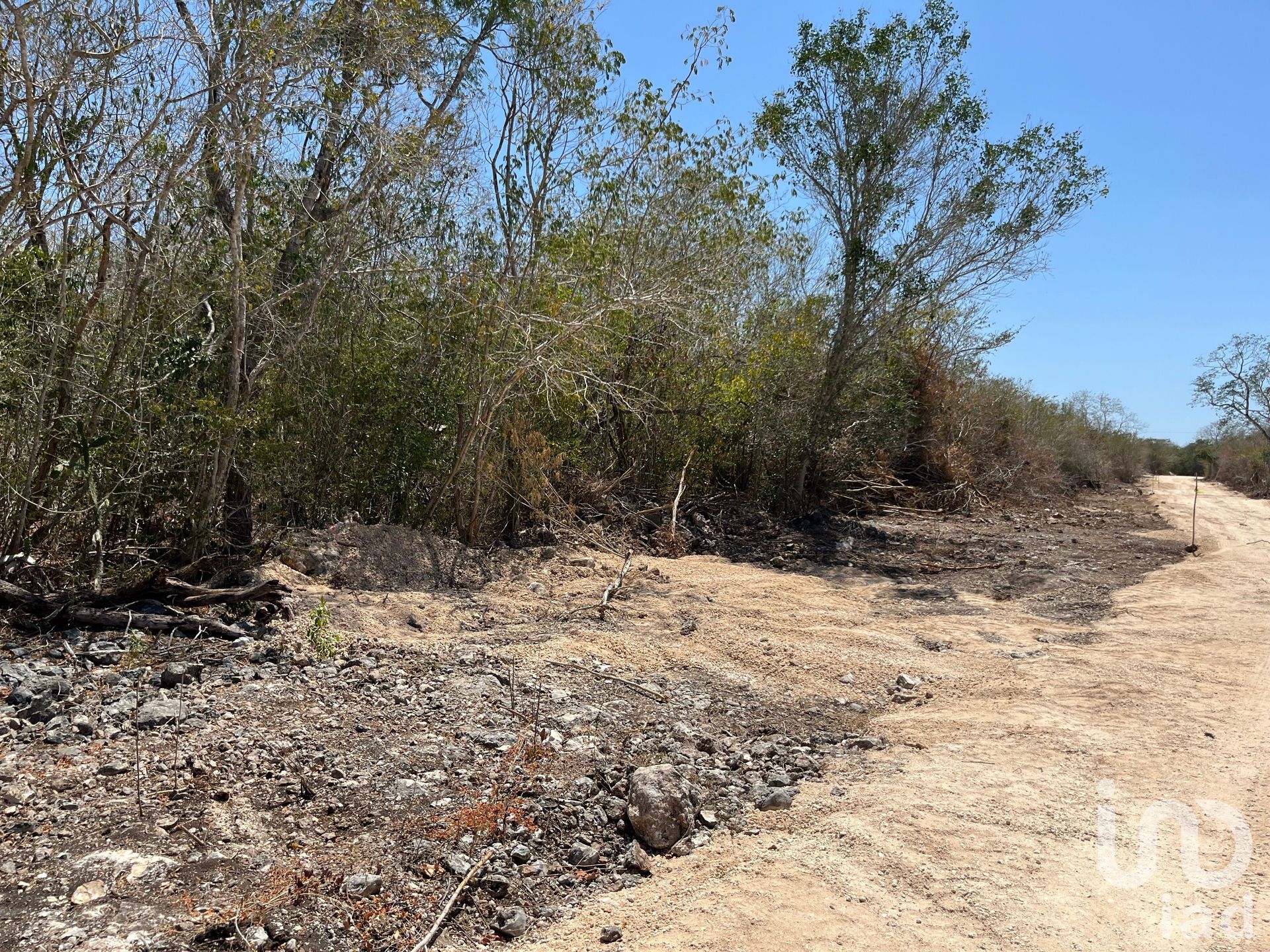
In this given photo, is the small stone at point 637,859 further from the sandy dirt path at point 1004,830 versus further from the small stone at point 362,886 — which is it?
the small stone at point 362,886

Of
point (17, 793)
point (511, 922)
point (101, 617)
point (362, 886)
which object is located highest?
point (101, 617)

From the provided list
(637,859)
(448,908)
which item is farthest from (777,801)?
(448,908)

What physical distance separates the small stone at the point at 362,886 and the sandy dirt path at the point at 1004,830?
584mm

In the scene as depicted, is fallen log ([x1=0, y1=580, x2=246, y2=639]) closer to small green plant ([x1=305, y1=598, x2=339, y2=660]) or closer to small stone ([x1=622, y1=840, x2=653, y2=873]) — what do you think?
small green plant ([x1=305, y1=598, x2=339, y2=660])

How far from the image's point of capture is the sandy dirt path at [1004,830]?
2988 millimetres

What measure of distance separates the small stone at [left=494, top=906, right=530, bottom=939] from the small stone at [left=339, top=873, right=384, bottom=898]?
16.2 inches

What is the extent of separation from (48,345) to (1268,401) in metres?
37.2

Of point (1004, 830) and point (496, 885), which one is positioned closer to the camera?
point (496, 885)

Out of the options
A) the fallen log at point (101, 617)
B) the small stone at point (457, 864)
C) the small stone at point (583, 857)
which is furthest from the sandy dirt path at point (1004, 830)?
the fallen log at point (101, 617)

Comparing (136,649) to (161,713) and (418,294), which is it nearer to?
(161,713)

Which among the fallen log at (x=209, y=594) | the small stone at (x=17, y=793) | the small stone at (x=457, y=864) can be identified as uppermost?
the fallen log at (x=209, y=594)

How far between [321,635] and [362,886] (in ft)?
7.46
